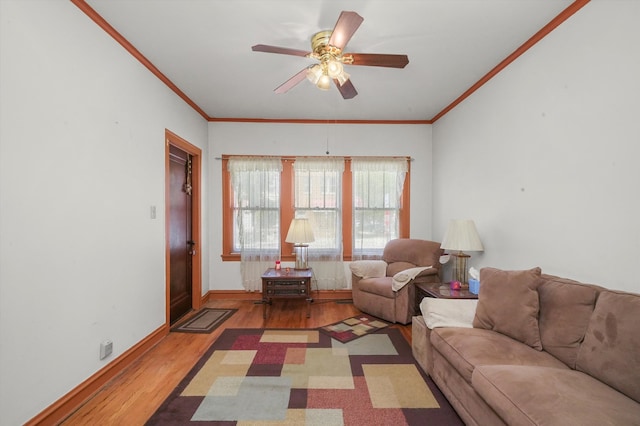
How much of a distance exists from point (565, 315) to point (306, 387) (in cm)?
182

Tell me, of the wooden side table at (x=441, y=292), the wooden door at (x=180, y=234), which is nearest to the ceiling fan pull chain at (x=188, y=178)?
the wooden door at (x=180, y=234)

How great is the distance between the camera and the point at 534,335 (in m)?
1.86

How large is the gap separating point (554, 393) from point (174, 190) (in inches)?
150

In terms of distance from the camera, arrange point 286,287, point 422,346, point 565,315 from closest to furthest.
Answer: point 565,315 < point 422,346 < point 286,287

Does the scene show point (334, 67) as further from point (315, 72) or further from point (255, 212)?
point (255, 212)

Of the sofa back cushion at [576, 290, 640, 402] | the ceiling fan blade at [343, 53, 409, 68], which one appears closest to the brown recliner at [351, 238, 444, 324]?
Answer: the sofa back cushion at [576, 290, 640, 402]

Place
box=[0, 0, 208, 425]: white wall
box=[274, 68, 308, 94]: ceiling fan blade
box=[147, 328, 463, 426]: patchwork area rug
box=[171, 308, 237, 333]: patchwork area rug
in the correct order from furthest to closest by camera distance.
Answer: box=[171, 308, 237, 333]: patchwork area rug → box=[274, 68, 308, 94]: ceiling fan blade → box=[147, 328, 463, 426]: patchwork area rug → box=[0, 0, 208, 425]: white wall

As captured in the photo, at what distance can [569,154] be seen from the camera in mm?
2074

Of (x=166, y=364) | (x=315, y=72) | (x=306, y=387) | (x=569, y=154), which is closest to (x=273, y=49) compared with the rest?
(x=315, y=72)

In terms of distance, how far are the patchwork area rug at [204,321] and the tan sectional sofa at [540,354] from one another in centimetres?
243

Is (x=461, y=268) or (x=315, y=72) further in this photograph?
(x=461, y=268)

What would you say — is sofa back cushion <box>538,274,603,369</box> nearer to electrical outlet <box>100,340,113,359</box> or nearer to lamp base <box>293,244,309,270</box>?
lamp base <box>293,244,309,270</box>

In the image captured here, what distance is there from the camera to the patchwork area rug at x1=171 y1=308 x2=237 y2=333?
3.34 metres

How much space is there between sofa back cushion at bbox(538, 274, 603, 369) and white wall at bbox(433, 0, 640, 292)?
23 cm
